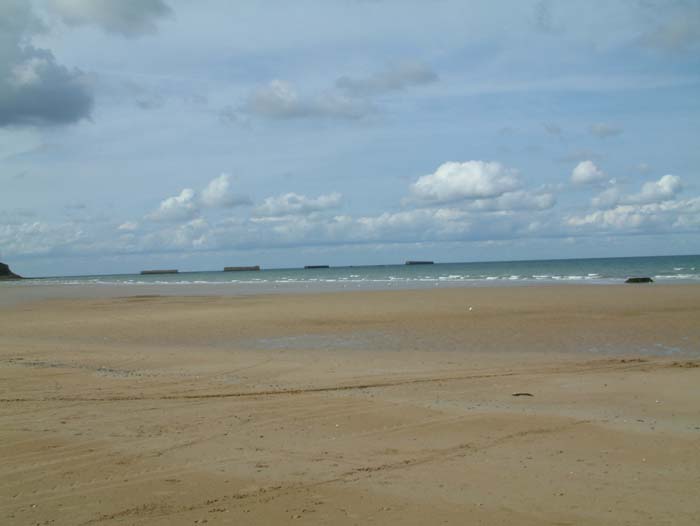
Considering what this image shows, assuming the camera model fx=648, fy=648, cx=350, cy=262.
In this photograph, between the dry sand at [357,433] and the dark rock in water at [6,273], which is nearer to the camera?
the dry sand at [357,433]

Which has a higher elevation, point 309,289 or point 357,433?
point 309,289

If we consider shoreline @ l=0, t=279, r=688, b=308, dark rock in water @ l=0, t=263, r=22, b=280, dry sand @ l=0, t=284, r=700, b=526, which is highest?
dark rock in water @ l=0, t=263, r=22, b=280

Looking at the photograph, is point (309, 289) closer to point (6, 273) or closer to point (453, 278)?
point (453, 278)

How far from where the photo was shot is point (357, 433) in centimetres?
777

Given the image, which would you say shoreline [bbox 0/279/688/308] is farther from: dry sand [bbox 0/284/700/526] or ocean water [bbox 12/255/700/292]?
dry sand [bbox 0/284/700/526]

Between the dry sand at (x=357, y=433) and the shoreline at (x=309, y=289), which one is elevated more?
Result: the shoreline at (x=309, y=289)

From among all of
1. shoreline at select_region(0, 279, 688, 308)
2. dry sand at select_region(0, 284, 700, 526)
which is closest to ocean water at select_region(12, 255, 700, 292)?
shoreline at select_region(0, 279, 688, 308)

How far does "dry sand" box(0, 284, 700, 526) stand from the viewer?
5496mm

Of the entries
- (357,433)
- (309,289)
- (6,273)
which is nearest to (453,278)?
(309,289)

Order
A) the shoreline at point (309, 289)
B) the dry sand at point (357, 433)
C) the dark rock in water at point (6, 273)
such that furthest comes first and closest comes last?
the dark rock in water at point (6, 273) → the shoreline at point (309, 289) → the dry sand at point (357, 433)

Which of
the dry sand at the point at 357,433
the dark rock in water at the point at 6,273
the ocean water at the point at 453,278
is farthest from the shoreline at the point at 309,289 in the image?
the dark rock in water at the point at 6,273

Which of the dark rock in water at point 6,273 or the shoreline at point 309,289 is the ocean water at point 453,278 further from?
the dark rock in water at point 6,273

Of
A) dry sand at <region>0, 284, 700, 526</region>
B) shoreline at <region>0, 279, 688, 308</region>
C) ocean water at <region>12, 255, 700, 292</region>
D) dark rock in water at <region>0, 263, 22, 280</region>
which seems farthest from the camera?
dark rock in water at <region>0, 263, 22, 280</region>

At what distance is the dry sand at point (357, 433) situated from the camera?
550 centimetres
